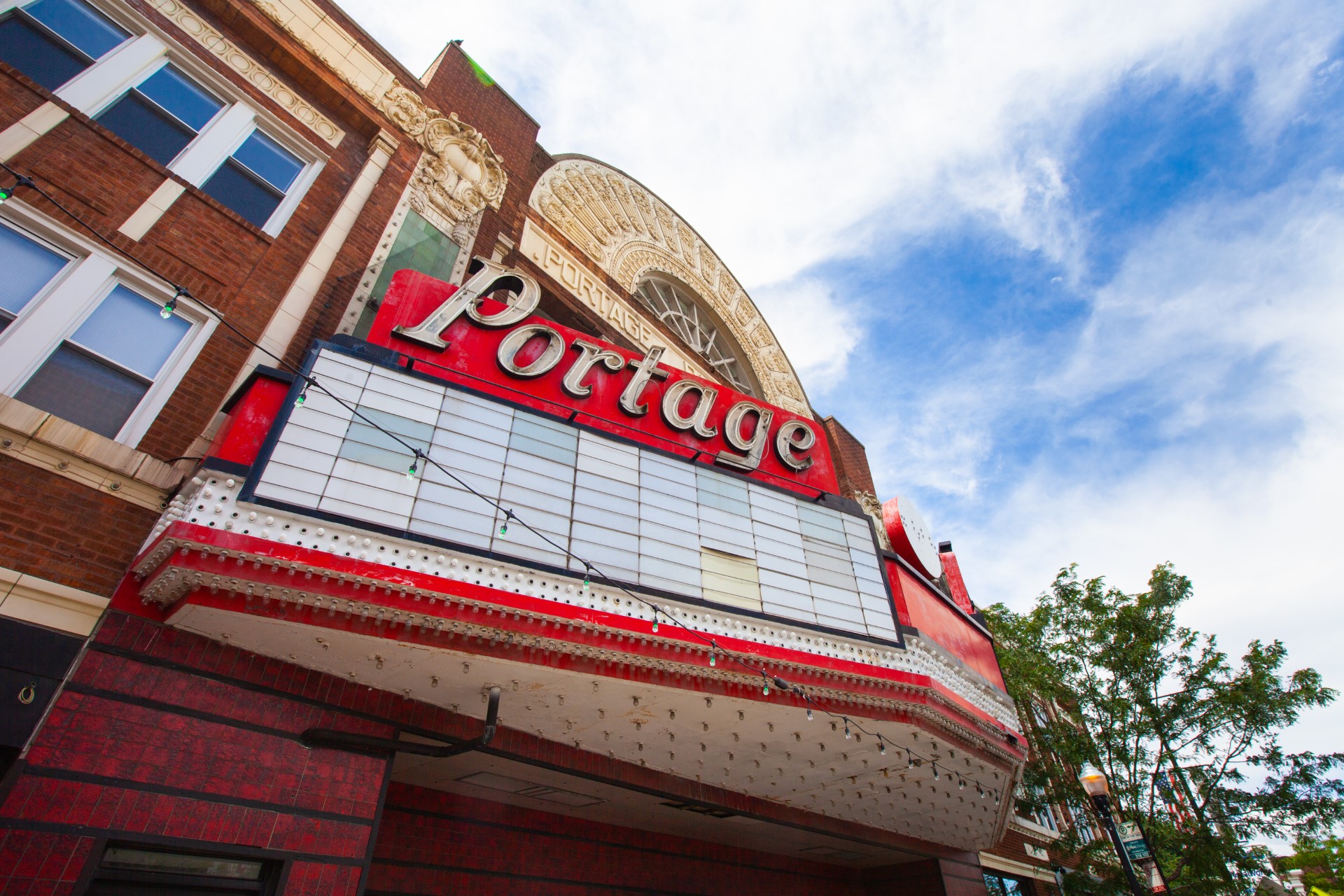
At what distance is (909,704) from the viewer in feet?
31.5

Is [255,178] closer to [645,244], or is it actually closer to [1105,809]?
[645,244]

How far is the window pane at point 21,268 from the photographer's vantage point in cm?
725

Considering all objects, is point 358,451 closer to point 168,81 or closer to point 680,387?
point 680,387

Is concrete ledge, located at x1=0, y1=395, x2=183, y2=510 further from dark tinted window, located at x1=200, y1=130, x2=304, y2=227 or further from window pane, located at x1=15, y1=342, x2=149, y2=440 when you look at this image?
dark tinted window, located at x1=200, y1=130, x2=304, y2=227

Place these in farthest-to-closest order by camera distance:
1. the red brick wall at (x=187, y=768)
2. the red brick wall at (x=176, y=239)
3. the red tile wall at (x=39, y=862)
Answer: the red brick wall at (x=176, y=239) → the red brick wall at (x=187, y=768) → the red tile wall at (x=39, y=862)

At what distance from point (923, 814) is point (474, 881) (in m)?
8.70

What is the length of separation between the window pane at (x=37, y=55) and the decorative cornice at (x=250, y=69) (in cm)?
190

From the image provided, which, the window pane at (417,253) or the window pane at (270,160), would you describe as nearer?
the window pane at (270,160)

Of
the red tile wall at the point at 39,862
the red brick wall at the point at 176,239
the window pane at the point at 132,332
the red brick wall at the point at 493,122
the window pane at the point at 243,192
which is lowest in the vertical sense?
the red tile wall at the point at 39,862

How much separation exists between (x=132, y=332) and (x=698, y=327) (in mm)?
17060

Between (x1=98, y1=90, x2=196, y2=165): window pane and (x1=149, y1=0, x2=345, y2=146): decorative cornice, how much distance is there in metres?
1.77

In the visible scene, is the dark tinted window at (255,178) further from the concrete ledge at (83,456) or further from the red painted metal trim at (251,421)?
the concrete ledge at (83,456)

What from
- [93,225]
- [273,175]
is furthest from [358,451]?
[273,175]

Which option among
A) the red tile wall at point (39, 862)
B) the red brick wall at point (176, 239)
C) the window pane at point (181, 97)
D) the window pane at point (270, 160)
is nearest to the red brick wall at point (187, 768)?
the red tile wall at point (39, 862)
